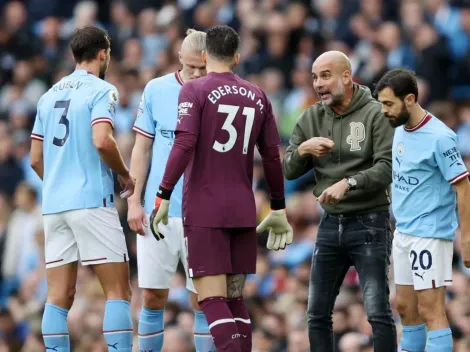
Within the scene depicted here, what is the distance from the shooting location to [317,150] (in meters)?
9.33

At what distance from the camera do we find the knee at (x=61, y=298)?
31.1 ft

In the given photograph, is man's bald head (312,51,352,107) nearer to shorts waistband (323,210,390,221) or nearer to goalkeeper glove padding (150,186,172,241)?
shorts waistband (323,210,390,221)

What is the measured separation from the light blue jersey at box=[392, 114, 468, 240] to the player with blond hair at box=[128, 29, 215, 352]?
69.5 inches

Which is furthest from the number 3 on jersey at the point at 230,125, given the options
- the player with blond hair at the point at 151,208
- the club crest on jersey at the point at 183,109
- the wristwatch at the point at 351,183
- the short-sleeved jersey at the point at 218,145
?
the player with blond hair at the point at 151,208

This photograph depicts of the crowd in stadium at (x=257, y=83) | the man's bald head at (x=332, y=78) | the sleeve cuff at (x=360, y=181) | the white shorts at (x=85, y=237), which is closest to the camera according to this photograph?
the sleeve cuff at (x=360, y=181)

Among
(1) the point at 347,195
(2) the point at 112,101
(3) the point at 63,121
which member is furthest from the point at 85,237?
(1) the point at 347,195

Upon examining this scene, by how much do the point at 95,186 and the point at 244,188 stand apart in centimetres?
117

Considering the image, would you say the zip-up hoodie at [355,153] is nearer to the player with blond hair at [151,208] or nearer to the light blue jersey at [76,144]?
the player with blond hair at [151,208]

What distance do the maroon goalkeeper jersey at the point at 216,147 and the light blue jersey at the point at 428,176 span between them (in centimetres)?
112

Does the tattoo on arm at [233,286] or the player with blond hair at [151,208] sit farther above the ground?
the player with blond hair at [151,208]

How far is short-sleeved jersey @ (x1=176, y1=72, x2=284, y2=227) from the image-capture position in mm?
8914

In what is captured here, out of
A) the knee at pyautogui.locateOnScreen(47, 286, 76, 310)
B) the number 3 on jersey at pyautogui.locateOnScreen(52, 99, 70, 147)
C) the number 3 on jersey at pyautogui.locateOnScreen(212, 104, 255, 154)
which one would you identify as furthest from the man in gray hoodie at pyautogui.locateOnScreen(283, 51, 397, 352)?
the knee at pyautogui.locateOnScreen(47, 286, 76, 310)

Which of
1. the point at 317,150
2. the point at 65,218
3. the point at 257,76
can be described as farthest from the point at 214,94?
the point at 257,76

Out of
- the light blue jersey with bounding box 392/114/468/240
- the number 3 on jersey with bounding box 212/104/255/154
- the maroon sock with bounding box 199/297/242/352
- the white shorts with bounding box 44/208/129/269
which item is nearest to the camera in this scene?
the maroon sock with bounding box 199/297/242/352
